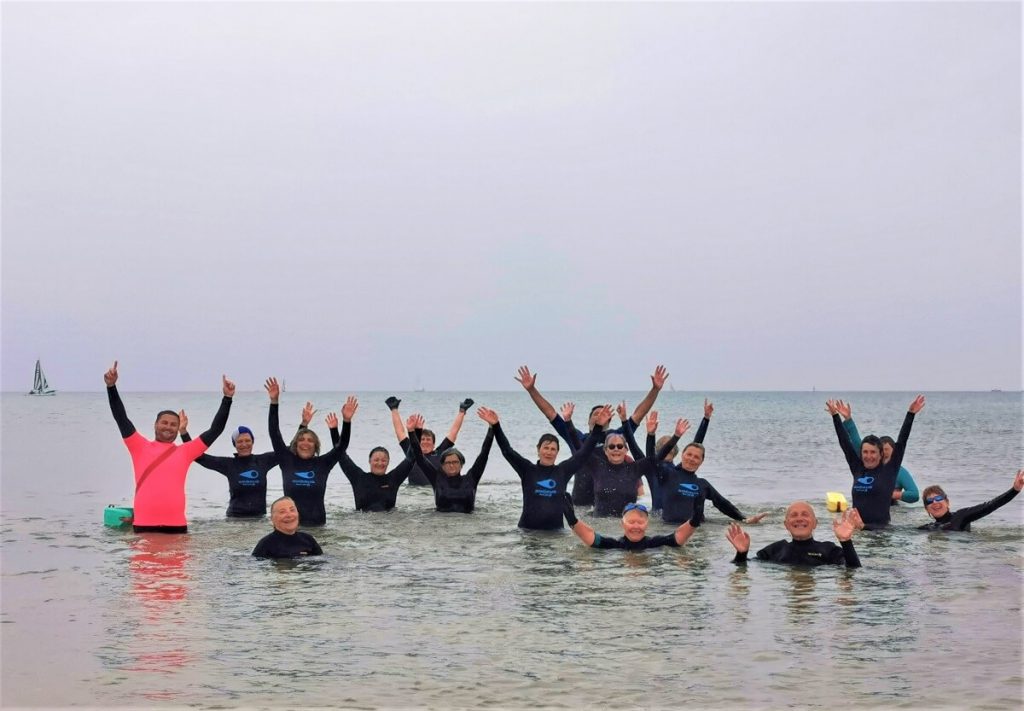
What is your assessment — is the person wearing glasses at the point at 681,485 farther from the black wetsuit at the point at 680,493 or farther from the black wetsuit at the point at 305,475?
the black wetsuit at the point at 305,475

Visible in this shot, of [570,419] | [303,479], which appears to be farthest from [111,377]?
[570,419]

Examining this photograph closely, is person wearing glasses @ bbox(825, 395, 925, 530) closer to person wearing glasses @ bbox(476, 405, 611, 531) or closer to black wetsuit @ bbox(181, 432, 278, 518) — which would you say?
person wearing glasses @ bbox(476, 405, 611, 531)

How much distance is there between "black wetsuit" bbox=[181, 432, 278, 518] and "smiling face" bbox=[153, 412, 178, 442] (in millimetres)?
2185

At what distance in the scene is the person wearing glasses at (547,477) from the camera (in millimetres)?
14555

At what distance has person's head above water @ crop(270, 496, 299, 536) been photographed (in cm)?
1241

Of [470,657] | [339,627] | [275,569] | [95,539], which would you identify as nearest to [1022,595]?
[470,657]

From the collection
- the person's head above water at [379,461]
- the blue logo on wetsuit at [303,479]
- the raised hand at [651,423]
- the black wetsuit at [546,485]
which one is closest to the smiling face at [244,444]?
the blue logo on wetsuit at [303,479]

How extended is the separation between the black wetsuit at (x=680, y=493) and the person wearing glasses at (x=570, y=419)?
3.16 feet

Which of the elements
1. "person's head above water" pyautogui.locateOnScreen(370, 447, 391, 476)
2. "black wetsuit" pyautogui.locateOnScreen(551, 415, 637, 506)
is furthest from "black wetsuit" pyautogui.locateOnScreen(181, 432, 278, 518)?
"black wetsuit" pyautogui.locateOnScreen(551, 415, 637, 506)

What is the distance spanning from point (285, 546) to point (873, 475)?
360 inches

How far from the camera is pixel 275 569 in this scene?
1171 centimetres

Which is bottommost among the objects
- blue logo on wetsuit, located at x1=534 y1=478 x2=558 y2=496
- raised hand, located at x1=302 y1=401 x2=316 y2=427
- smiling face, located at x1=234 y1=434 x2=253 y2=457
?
blue logo on wetsuit, located at x1=534 y1=478 x2=558 y2=496

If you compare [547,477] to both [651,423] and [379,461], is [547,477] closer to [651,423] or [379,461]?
[651,423]

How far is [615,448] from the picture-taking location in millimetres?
15531
